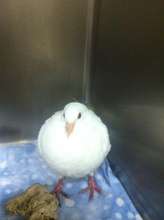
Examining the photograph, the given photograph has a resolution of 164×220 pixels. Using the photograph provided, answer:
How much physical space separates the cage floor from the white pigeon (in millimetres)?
107

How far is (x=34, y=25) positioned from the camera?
1247 millimetres

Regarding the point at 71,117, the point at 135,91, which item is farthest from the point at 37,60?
the point at 135,91

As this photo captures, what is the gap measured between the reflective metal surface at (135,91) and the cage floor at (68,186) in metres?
0.04

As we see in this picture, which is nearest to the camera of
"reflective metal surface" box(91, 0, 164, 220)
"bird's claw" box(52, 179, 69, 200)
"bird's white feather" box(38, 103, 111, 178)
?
"reflective metal surface" box(91, 0, 164, 220)

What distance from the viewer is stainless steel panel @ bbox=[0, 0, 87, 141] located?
1233mm

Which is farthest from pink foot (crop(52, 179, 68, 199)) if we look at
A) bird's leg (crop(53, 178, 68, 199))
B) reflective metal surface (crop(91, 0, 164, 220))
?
reflective metal surface (crop(91, 0, 164, 220))

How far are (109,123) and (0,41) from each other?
0.44m

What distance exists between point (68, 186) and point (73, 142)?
8.7 inches

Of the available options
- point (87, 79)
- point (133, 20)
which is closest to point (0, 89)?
point (87, 79)

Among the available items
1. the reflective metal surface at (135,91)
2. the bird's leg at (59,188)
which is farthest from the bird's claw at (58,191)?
the reflective metal surface at (135,91)

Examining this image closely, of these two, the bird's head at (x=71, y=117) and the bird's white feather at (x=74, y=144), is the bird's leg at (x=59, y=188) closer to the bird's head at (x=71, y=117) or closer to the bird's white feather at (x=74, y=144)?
the bird's white feather at (x=74, y=144)

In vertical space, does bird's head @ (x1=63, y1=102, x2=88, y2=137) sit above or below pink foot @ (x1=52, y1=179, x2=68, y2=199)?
above

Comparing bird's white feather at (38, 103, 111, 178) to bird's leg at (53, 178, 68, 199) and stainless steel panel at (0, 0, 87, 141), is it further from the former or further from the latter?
stainless steel panel at (0, 0, 87, 141)

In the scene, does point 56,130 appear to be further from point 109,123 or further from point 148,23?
point 148,23
